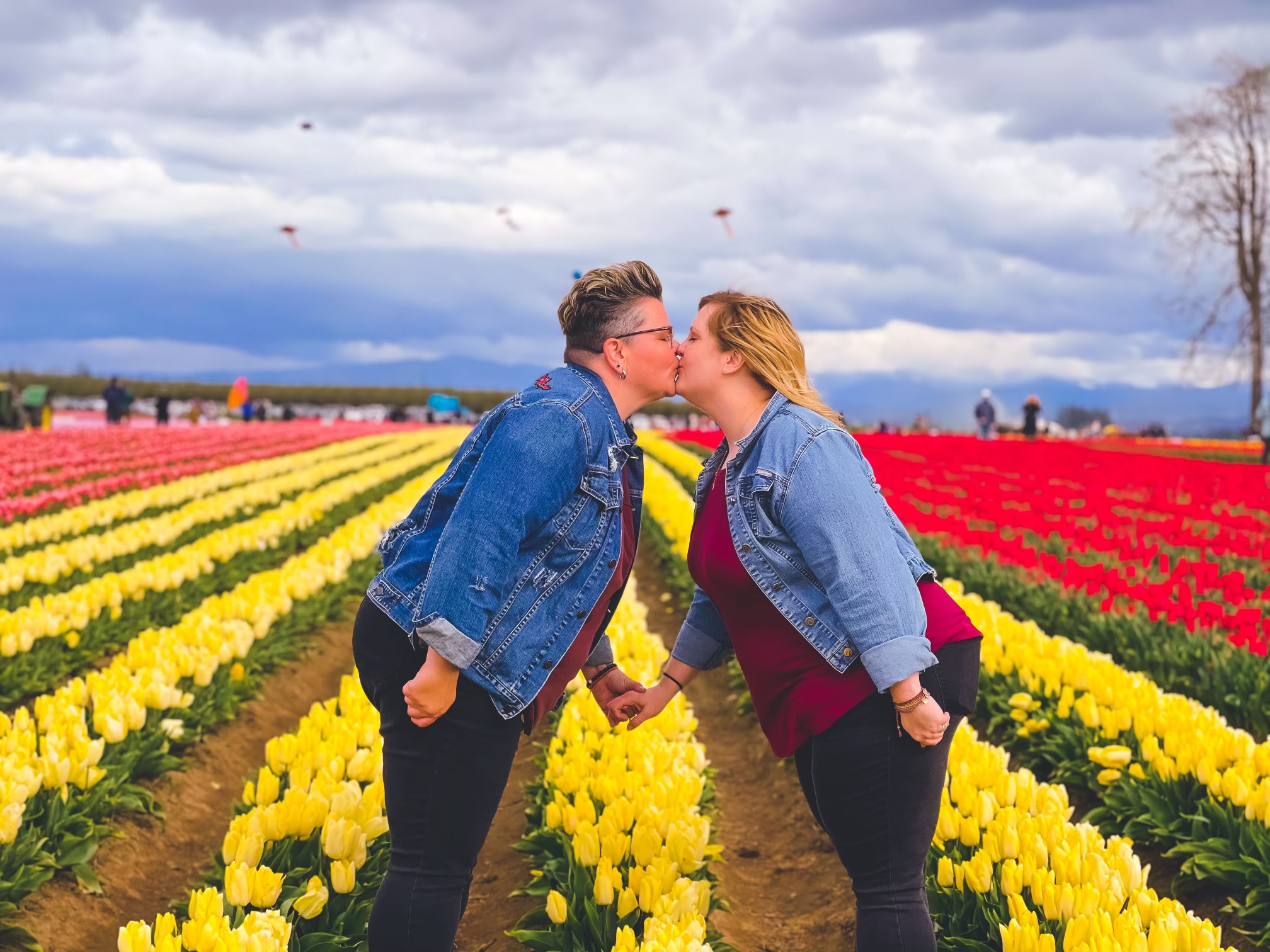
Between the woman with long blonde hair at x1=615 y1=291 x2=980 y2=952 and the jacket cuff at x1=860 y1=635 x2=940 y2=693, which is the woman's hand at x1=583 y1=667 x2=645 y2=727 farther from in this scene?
the jacket cuff at x1=860 y1=635 x2=940 y2=693

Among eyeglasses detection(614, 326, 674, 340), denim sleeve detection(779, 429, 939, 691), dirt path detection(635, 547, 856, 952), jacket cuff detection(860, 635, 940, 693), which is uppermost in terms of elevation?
eyeglasses detection(614, 326, 674, 340)

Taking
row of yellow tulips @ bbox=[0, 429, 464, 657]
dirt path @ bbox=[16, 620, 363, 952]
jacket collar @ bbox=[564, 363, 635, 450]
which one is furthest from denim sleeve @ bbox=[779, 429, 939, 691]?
row of yellow tulips @ bbox=[0, 429, 464, 657]

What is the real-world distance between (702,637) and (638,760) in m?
1.15

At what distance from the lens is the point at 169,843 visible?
4.67 meters

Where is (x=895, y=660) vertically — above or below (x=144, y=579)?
above

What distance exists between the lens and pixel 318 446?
87.5ft

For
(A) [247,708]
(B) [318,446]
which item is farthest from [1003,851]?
(B) [318,446]

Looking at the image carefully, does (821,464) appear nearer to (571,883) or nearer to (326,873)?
(571,883)

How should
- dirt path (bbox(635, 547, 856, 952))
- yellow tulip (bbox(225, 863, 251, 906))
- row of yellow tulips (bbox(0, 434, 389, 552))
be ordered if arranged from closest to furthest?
yellow tulip (bbox(225, 863, 251, 906)) → dirt path (bbox(635, 547, 856, 952)) → row of yellow tulips (bbox(0, 434, 389, 552))

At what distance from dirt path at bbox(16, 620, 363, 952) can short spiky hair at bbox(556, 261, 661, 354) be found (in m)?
3.00

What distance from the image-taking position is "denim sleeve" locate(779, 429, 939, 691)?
7.88 feet

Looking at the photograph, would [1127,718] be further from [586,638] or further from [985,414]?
[985,414]

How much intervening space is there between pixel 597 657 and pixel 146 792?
8.60 feet

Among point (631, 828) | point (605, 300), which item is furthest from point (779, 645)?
point (631, 828)
